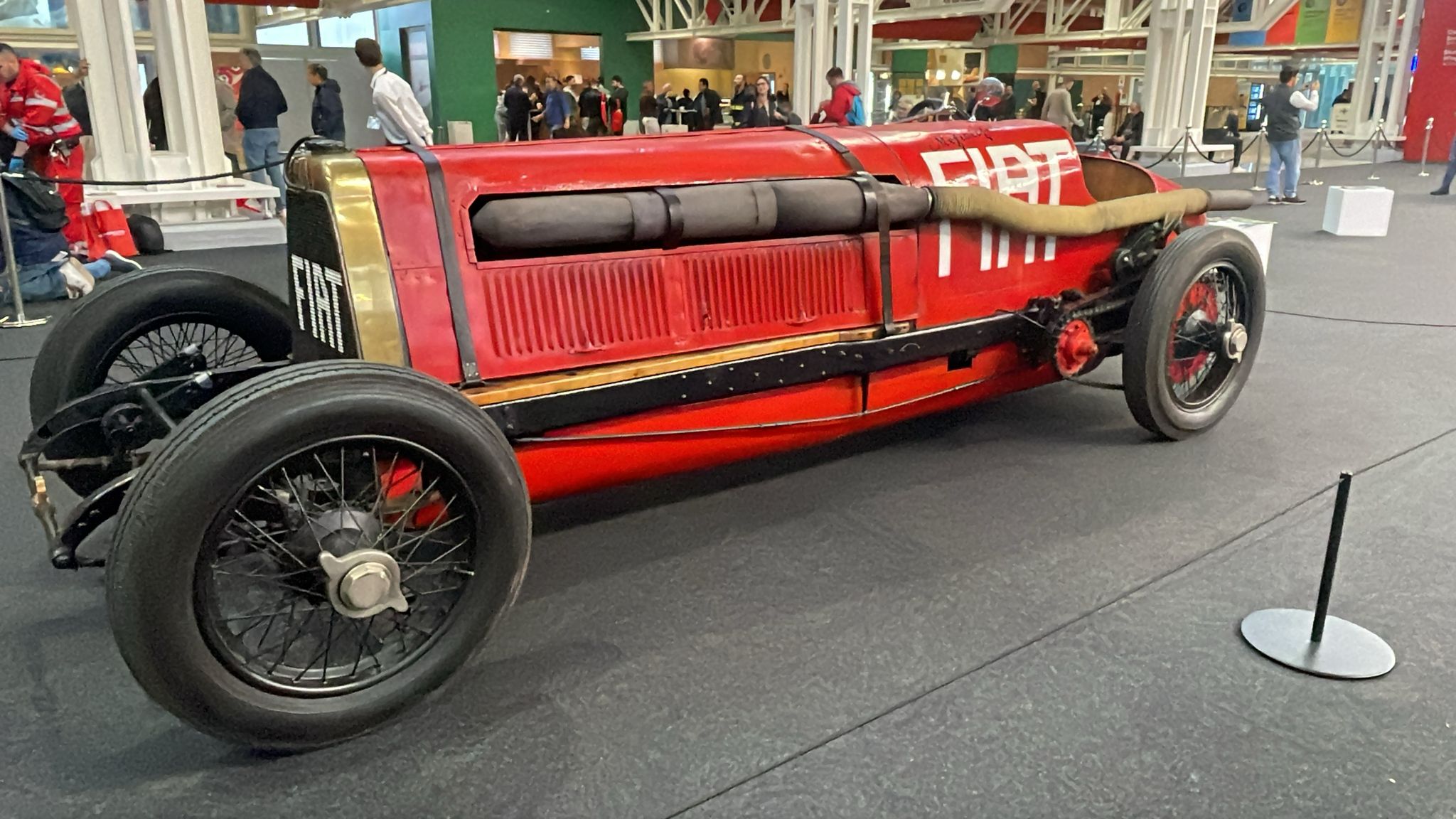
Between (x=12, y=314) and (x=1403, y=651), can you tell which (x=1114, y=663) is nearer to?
(x=1403, y=651)

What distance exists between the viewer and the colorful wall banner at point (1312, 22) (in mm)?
20203

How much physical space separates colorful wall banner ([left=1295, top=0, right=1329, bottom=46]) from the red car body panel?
816 inches

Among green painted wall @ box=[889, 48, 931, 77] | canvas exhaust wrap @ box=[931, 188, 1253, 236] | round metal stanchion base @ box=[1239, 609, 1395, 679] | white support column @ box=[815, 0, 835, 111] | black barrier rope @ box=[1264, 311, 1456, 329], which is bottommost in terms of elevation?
round metal stanchion base @ box=[1239, 609, 1395, 679]

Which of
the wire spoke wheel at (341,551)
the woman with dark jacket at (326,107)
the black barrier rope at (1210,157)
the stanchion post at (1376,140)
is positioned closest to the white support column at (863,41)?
the black barrier rope at (1210,157)

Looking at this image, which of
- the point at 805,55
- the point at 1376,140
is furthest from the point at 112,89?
the point at 1376,140

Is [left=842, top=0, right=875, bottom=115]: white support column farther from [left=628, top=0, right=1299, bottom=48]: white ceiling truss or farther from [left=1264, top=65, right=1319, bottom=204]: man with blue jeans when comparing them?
[left=628, top=0, right=1299, bottom=48]: white ceiling truss

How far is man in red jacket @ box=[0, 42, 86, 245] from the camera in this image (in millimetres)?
6551

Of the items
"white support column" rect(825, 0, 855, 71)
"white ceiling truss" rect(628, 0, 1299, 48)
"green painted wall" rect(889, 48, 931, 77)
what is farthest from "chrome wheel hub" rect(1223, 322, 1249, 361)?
"green painted wall" rect(889, 48, 931, 77)

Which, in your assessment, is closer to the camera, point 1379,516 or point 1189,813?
point 1189,813

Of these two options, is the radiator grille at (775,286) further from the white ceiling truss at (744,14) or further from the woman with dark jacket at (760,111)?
the white ceiling truss at (744,14)

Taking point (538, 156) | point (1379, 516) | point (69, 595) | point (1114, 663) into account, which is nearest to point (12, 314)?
point (69, 595)

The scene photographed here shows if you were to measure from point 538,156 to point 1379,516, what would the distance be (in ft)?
9.26

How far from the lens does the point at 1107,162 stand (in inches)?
165

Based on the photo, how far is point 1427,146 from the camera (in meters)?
18.0
